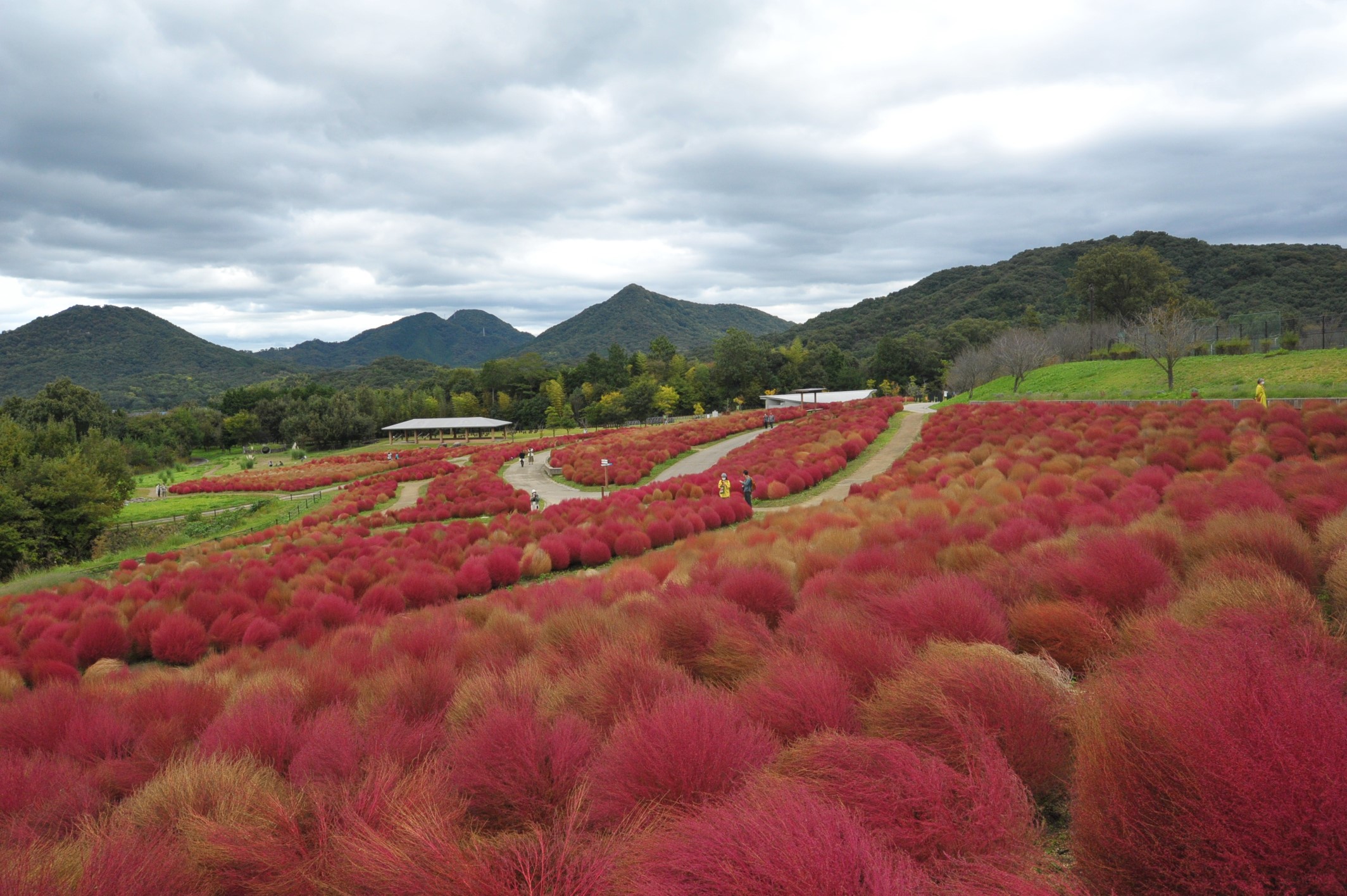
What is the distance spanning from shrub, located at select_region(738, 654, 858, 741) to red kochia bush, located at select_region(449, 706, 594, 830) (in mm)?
981

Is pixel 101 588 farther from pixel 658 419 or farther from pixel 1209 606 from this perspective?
pixel 658 419

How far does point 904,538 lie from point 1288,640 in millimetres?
5114

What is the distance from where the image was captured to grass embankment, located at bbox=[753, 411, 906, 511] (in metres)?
19.6

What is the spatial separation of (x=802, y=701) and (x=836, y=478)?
19.9 metres

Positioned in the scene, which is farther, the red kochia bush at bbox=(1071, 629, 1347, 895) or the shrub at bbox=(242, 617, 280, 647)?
the shrub at bbox=(242, 617, 280, 647)

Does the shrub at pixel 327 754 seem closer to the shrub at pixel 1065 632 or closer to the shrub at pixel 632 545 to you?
the shrub at pixel 1065 632

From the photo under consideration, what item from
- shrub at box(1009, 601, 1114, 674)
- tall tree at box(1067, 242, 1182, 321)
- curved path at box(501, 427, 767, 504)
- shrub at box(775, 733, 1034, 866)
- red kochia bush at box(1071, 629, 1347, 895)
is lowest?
curved path at box(501, 427, 767, 504)

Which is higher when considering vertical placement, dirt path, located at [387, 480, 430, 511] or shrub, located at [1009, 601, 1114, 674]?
shrub, located at [1009, 601, 1114, 674]

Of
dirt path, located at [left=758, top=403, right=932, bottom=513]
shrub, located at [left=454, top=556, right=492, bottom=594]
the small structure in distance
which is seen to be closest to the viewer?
shrub, located at [left=454, top=556, right=492, bottom=594]

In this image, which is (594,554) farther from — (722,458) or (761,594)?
(722,458)

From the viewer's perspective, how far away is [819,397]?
8075cm

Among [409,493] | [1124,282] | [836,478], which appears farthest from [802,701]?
[1124,282]

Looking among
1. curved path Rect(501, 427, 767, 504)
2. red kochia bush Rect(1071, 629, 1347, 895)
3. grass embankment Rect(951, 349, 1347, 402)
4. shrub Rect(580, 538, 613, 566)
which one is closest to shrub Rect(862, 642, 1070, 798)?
red kochia bush Rect(1071, 629, 1347, 895)

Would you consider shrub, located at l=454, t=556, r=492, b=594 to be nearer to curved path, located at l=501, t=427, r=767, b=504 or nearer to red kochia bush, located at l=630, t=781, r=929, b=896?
red kochia bush, located at l=630, t=781, r=929, b=896
